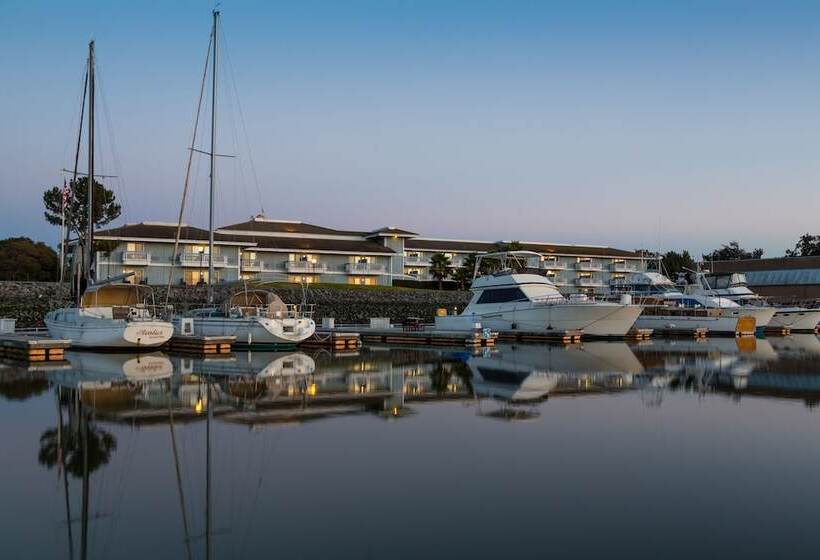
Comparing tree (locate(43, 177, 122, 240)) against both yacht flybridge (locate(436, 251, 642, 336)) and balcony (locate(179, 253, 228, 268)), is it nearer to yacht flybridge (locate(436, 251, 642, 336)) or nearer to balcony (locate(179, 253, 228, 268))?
balcony (locate(179, 253, 228, 268))

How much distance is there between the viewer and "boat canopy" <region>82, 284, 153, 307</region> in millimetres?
31969

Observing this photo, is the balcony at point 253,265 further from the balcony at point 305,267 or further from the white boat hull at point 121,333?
the white boat hull at point 121,333

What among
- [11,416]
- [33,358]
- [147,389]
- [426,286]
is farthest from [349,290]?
[11,416]

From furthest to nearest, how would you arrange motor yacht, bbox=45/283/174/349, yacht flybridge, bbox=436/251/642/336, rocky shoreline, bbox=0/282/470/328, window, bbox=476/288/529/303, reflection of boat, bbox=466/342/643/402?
rocky shoreline, bbox=0/282/470/328, window, bbox=476/288/529/303, yacht flybridge, bbox=436/251/642/336, motor yacht, bbox=45/283/174/349, reflection of boat, bbox=466/342/643/402

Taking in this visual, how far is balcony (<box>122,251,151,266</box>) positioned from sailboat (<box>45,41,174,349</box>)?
2597 centimetres

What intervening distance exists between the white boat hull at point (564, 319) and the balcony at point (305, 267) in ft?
86.4

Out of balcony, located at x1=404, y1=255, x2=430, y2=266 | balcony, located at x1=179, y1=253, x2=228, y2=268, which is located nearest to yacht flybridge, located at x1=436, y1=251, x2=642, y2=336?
balcony, located at x1=179, y1=253, x2=228, y2=268

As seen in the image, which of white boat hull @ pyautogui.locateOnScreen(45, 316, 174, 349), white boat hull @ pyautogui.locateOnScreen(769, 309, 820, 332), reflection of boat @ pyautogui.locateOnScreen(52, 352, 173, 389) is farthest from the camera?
white boat hull @ pyautogui.locateOnScreen(769, 309, 820, 332)

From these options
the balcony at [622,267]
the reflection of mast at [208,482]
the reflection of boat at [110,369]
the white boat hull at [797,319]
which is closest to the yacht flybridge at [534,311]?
the white boat hull at [797,319]

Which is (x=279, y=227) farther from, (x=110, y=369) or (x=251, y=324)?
(x=110, y=369)

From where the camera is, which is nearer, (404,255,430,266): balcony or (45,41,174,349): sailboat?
(45,41,174,349): sailboat

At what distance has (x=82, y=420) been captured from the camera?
15047 mm

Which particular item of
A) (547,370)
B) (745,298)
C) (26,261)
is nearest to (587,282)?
(745,298)

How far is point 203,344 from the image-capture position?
102 ft
